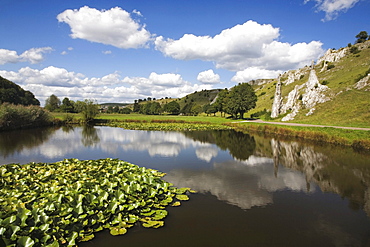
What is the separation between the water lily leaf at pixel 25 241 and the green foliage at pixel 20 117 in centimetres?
4029

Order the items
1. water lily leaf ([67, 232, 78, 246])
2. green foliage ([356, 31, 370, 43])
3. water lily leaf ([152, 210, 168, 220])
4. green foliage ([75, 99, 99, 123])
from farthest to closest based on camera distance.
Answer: green foliage ([356, 31, 370, 43]) → green foliage ([75, 99, 99, 123]) → water lily leaf ([152, 210, 168, 220]) → water lily leaf ([67, 232, 78, 246])

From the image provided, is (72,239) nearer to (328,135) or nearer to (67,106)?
(328,135)

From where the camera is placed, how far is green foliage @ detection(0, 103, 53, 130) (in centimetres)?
3731

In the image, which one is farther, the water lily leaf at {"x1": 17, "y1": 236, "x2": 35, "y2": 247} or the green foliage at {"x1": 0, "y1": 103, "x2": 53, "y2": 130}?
the green foliage at {"x1": 0, "y1": 103, "x2": 53, "y2": 130}

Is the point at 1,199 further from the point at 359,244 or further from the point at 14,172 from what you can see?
the point at 359,244

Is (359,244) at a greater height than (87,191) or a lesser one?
lesser

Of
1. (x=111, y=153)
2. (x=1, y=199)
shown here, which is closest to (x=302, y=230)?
(x=1, y=199)

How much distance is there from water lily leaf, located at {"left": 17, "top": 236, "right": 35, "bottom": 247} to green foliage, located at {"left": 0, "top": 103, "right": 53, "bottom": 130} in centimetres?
4029

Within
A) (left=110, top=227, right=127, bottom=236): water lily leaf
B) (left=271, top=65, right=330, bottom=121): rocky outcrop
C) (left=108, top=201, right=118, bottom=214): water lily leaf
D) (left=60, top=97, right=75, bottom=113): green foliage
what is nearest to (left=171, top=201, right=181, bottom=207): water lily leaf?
(left=108, top=201, right=118, bottom=214): water lily leaf

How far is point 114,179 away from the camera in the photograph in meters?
11.6

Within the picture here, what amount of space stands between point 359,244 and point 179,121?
58118 mm

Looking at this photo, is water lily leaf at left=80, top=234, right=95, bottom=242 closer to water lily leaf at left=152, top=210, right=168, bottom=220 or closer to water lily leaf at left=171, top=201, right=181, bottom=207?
water lily leaf at left=152, top=210, right=168, bottom=220

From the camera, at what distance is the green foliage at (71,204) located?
6.86 meters

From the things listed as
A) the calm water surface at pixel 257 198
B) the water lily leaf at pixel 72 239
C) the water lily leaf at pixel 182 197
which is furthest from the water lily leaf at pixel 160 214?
the water lily leaf at pixel 72 239
